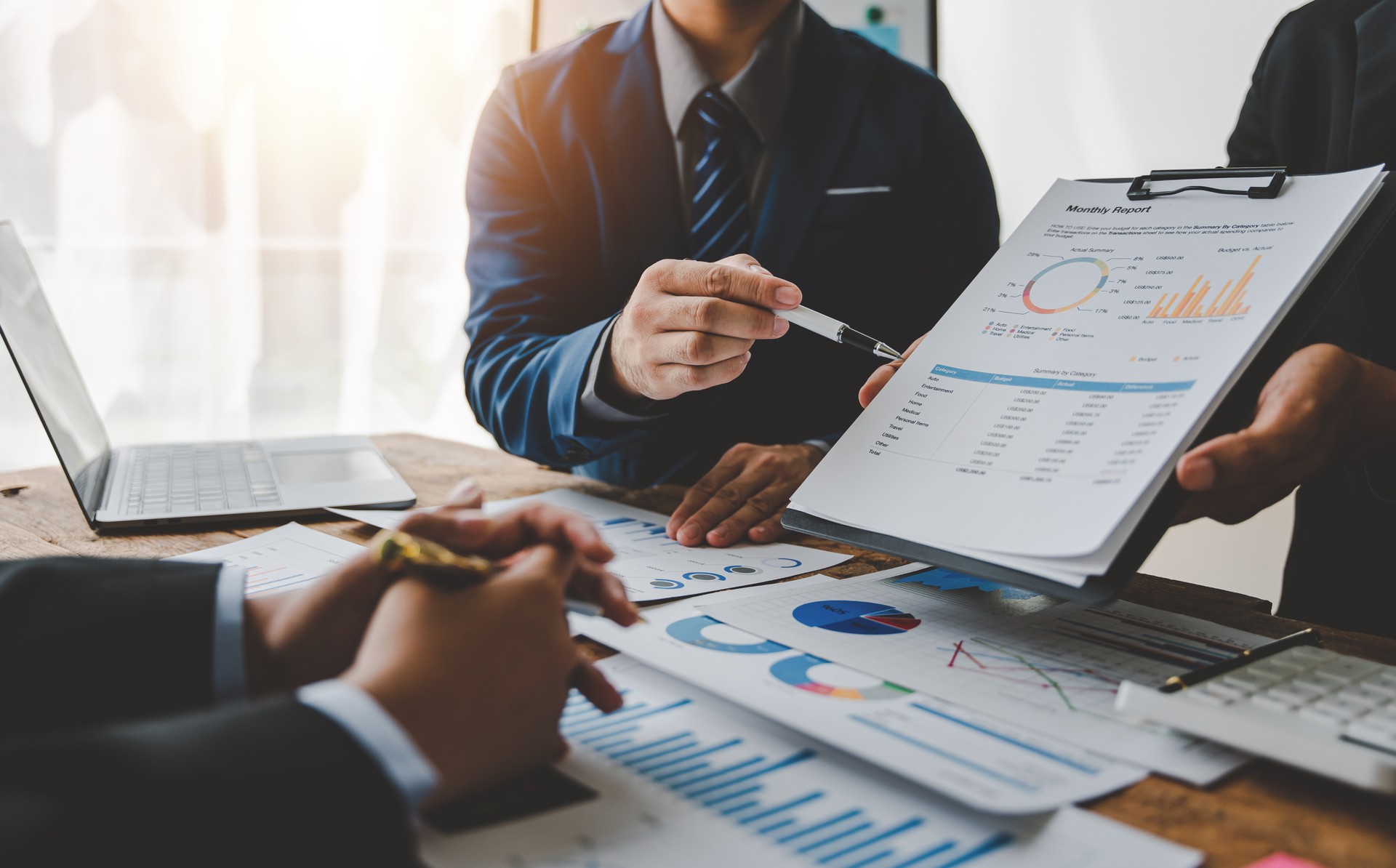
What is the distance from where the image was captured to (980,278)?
0.72 m

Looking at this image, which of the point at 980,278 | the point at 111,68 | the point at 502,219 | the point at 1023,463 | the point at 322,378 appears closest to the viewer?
the point at 1023,463

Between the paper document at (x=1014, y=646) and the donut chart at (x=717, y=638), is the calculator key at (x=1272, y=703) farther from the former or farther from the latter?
the donut chart at (x=717, y=638)

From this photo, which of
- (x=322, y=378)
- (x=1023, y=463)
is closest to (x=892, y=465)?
(x=1023, y=463)

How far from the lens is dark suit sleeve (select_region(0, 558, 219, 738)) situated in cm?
37

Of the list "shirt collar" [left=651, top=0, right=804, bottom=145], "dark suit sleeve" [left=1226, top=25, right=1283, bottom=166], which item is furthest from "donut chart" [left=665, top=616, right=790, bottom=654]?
"dark suit sleeve" [left=1226, top=25, right=1283, bottom=166]

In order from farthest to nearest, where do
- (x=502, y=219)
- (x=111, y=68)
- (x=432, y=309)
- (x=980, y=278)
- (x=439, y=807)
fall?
(x=432, y=309), (x=111, y=68), (x=502, y=219), (x=980, y=278), (x=439, y=807)

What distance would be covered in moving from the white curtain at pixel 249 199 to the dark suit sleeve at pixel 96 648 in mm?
1709

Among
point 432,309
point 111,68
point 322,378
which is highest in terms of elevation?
point 111,68

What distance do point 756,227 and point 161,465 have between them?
0.72 metres

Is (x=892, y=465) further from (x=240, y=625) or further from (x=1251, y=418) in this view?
(x=240, y=625)

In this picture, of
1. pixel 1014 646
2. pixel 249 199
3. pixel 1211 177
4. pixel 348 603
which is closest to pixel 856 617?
pixel 1014 646

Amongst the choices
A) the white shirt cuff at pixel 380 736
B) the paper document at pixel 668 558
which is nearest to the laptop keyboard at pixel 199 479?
the paper document at pixel 668 558

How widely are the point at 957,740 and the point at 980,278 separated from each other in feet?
1.35

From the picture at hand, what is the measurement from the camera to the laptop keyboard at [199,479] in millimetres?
851
